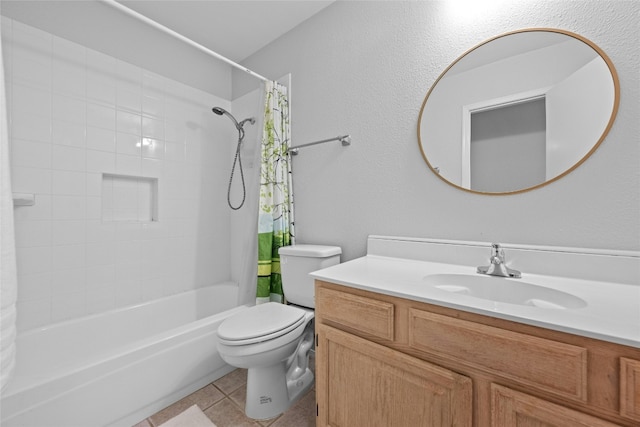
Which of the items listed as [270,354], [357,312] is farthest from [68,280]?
[357,312]

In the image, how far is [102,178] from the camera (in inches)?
Answer: 69.4

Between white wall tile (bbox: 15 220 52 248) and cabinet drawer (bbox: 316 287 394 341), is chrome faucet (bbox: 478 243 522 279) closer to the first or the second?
cabinet drawer (bbox: 316 287 394 341)

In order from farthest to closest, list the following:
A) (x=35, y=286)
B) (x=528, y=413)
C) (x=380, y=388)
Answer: (x=35, y=286)
(x=380, y=388)
(x=528, y=413)

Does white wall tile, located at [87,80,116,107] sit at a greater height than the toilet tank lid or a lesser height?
greater

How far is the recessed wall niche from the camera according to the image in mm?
1797

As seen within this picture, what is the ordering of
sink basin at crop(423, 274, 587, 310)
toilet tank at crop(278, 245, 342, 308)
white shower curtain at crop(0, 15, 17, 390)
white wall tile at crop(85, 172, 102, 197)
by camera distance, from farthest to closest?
white wall tile at crop(85, 172, 102, 197)
toilet tank at crop(278, 245, 342, 308)
sink basin at crop(423, 274, 587, 310)
white shower curtain at crop(0, 15, 17, 390)

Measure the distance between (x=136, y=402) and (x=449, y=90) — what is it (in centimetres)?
216

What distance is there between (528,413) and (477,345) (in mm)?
171

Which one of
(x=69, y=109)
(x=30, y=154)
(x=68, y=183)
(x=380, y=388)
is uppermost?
(x=69, y=109)

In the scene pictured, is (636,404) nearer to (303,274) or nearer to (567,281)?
(567,281)

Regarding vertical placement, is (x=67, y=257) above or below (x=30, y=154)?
below

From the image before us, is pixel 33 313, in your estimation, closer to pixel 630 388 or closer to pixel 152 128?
pixel 152 128

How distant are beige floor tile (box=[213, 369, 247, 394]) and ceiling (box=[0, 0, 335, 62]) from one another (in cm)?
238

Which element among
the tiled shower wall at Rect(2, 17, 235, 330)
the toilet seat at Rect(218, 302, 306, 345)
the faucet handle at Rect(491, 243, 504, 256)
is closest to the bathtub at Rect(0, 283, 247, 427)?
the tiled shower wall at Rect(2, 17, 235, 330)
